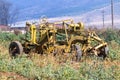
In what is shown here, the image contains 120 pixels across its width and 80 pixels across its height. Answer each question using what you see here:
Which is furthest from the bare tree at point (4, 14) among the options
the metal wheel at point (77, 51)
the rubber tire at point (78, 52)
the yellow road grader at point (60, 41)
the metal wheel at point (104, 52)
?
the rubber tire at point (78, 52)

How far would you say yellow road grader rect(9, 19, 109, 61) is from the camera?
18.9m

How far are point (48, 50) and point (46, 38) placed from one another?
0.69 metres

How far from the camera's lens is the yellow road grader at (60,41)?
61.9 feet

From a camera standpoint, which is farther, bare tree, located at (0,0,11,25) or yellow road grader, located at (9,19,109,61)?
bare tree, located at (0,0,11,25)

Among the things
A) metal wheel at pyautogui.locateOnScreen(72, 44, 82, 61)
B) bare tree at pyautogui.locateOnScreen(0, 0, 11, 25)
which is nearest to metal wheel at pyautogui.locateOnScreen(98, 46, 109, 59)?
metal wheel at pyautogui.locateOnScreen(72, 44, 82, 61)

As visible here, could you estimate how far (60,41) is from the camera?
19516 millimetres

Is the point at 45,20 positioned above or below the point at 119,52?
above

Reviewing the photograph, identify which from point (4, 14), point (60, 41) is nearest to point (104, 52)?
point (60, 41)

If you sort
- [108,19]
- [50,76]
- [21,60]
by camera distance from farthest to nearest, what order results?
[108,19] < [21,60] < [50,76]

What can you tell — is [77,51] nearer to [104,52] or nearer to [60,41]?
[104,52]

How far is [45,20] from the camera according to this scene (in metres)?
20.4

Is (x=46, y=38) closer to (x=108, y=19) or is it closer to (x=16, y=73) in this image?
(x=16, y=73)

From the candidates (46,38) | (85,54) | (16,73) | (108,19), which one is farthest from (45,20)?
(108,19)

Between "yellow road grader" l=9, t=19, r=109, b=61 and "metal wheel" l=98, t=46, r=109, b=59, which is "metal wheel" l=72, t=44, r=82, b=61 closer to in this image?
"yellow road grader" l=9, t=19, r=109, b=61
